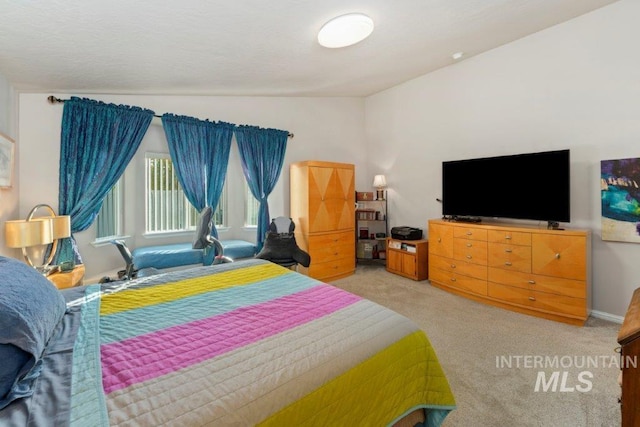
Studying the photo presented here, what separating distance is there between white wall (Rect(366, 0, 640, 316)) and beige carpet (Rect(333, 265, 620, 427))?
2.98 feet

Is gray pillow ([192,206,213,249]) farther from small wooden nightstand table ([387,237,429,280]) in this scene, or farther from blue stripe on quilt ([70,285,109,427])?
small wooden nightstand table ([387,237,429,280])

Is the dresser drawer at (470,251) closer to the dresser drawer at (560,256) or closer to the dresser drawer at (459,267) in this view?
the dresser drawer at (459,267)

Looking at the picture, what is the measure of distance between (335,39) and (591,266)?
348 centimetres

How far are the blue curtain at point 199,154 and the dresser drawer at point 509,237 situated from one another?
11.5ft

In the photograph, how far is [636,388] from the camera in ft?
3.60

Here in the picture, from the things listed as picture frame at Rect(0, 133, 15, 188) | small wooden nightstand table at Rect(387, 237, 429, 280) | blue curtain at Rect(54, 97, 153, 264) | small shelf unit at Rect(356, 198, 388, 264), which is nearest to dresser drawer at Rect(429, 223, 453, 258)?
small wooden nightstand table at Rect(387, 237, 429, 280)

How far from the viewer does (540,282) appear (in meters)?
2.93

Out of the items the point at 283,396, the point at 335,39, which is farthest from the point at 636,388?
the point at 335,39

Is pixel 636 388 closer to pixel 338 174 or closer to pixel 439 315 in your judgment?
pixel 439 315

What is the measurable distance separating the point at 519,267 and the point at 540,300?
36 centimetres

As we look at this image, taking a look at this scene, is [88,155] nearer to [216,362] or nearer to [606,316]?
[216,362]

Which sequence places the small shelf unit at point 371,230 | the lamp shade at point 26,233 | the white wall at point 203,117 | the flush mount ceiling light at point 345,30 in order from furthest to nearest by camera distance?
the small shelf unit at point 371,230 < the white wall at point 203,117 < the flush mount ceiling light at point 345,30 < the lamp shade at point 26,233

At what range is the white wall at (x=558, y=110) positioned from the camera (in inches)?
110

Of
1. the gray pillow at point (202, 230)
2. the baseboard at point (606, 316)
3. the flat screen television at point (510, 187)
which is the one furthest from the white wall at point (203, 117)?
the baseboard at point (606, 316)
